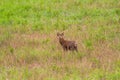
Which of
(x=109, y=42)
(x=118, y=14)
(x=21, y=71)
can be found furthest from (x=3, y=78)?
(x=118, y=14)

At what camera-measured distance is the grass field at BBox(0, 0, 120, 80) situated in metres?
11.6

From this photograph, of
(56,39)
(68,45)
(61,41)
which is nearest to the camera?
(68,45)

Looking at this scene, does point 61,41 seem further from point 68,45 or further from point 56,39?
point 56,39

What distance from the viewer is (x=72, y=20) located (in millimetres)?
18156

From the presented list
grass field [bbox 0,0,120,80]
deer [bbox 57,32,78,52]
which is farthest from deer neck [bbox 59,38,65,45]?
grass field [bbox 0,0,120,80]

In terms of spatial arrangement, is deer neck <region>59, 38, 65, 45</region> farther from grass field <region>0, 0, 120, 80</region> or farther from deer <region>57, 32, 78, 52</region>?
grass field <region>0, 0, 120, 80</region>

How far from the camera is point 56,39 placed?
599 inches

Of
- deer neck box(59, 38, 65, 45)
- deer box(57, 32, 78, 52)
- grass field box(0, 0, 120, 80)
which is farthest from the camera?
deer neck box(59, 38, 65, 45)

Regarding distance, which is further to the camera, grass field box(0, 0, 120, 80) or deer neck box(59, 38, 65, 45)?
deer neck box(59, 38, 65, 45)

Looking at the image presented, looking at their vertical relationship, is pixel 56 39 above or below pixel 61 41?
below

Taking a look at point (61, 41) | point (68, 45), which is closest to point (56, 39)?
point (61, 41)

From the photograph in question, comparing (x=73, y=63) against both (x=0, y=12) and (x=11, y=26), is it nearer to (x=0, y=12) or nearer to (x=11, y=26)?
(x=11, y=26)

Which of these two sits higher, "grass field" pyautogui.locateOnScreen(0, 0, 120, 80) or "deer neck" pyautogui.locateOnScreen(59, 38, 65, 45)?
"deer neck" pyautogui.locateOnScreen(59, 38, 65, 45)

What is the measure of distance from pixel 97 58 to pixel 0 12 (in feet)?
26.4
